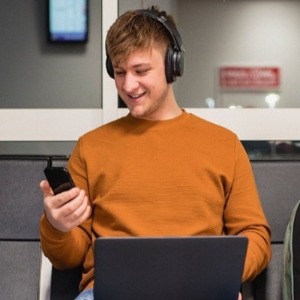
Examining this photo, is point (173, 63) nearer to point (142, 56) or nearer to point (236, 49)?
point (142, 56)

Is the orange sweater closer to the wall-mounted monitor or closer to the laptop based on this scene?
the laptop

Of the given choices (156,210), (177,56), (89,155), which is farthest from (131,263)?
(177,56)

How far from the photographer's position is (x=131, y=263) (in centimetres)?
111

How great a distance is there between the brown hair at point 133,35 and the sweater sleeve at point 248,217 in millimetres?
357

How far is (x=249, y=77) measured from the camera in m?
2.01

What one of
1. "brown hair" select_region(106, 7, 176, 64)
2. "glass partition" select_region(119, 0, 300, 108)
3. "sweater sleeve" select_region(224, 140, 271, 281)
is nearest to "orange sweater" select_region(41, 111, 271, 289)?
"sweater sleeve" select_region(224, 140, 271, 281)

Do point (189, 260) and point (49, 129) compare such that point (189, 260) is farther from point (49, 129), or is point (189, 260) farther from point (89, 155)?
point (49, 129)

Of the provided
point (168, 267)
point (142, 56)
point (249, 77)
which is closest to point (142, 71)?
point (142, 56)

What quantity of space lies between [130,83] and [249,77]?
73cm

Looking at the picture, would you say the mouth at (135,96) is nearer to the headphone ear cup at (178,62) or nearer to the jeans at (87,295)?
the headphone ear cup at (178,62)

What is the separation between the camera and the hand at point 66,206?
1158 millimetres

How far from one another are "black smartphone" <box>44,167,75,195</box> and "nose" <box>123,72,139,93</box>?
1.06 ft

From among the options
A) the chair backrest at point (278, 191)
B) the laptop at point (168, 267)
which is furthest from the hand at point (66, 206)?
the chair backrest at point (278, 191)

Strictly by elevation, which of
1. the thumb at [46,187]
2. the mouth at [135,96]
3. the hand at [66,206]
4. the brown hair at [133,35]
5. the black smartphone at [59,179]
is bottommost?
the hand at [66,206]
